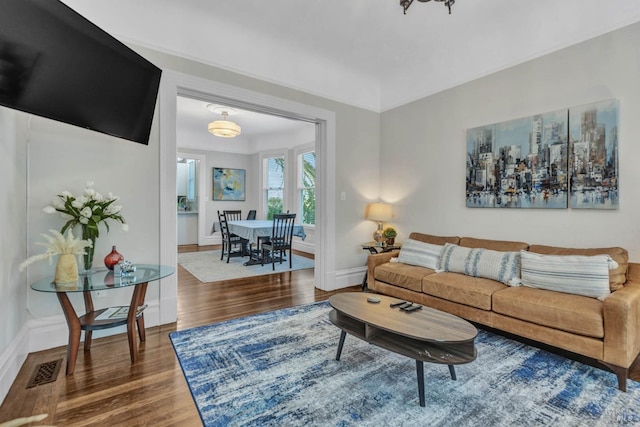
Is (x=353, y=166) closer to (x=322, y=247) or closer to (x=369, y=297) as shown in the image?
(x=322, y=247)

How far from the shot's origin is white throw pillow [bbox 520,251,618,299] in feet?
7.71

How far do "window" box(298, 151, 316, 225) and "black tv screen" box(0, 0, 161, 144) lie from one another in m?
4.77

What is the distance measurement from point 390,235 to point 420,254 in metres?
0.79

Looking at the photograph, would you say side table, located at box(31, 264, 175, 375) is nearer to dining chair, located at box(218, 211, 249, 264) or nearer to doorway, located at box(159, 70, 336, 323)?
doorway, located at box(159, 70, 336, 323)

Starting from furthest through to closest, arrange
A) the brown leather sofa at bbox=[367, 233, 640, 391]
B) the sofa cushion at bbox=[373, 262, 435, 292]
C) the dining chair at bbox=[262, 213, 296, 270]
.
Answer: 1. the dining chair at bbox=[262, 213, 296, 270]
2. the sofa cushion at bbox=[373, 262, 435, 292]
3. the brown leather sofa at bbox=[367, 233, 640, 391]

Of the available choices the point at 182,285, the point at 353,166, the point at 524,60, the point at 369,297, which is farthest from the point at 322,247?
the point at 524,60

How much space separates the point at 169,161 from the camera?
10.1 ft

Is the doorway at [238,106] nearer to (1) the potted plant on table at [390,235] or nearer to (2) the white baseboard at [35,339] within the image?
(2) the white baseboard at [35,339]

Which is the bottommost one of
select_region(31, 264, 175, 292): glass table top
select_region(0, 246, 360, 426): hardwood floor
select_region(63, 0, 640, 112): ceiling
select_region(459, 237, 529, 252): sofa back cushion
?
select_region(0, 246, 360, 426): hardwood floor

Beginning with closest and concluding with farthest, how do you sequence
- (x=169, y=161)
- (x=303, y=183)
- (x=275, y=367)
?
(x=275, y=367), (x=169, y=161), (x=303, y=183)

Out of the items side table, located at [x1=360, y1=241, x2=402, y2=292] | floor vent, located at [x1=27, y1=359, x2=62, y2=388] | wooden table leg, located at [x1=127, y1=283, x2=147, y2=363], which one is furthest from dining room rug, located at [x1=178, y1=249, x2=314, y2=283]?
floor vent, located at [x1=27, y1=359, x2=62, y2=388]

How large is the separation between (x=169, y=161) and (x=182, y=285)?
206 centimetres

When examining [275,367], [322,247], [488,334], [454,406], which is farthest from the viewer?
[322,247]

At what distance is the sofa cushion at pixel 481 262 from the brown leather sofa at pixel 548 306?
8 cm
